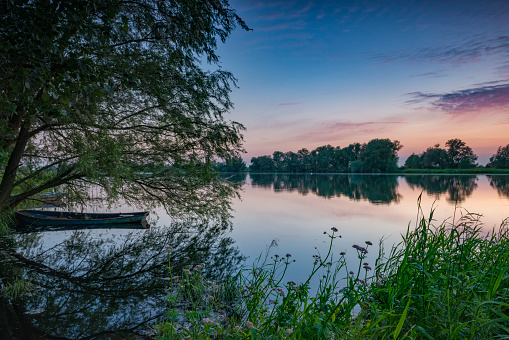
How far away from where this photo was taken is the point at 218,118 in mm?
9023

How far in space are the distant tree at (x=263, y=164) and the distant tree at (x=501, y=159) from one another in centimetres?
7345

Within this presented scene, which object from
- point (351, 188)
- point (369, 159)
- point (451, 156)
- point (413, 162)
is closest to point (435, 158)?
point (451, 156)

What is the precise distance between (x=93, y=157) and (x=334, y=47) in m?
20.1

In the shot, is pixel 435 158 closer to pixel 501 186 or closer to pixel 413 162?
pixel 413 162

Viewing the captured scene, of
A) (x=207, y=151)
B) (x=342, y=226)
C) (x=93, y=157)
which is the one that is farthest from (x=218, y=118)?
(x=342, y=226)

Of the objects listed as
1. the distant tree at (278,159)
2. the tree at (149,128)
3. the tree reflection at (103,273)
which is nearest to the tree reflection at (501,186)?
the tree at (149,128)

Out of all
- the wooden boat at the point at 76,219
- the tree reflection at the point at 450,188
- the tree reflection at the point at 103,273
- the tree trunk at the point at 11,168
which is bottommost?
the tree reflection at the point at 450,188

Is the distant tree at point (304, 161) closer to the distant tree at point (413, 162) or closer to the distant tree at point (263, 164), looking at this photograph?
the distant tree at point (263, 164)

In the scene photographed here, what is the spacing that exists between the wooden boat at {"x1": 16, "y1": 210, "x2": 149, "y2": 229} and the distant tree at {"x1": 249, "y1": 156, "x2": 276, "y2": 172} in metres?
106

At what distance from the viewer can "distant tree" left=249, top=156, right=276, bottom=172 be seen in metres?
120

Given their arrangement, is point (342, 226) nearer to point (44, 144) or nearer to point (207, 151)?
point (207, 151)

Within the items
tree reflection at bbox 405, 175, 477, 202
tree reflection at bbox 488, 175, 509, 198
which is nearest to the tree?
tree reflection at bbox 405, 175, 477, 202

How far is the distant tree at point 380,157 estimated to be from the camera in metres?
88.9

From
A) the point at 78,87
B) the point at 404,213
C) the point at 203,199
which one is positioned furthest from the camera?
the point at 404,213
